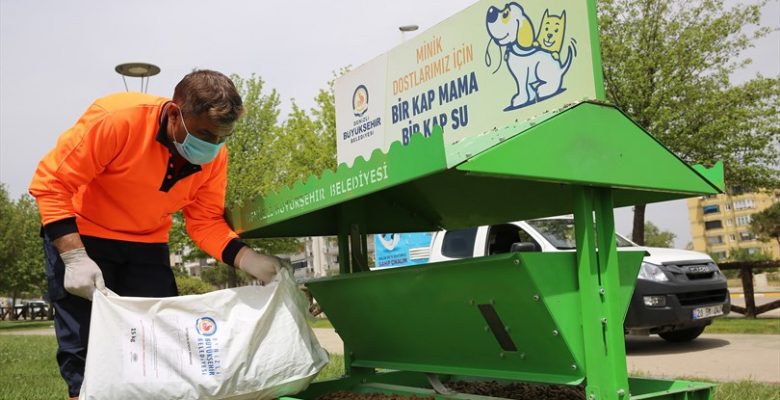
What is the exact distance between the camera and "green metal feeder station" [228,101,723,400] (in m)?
2.52

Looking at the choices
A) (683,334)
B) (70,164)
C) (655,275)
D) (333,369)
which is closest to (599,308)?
(70,164)

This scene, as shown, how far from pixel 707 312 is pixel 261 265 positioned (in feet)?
21.7

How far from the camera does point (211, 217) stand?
370cm

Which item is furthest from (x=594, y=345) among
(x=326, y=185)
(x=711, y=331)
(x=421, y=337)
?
(x=711, y=331)

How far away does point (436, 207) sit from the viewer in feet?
12.9

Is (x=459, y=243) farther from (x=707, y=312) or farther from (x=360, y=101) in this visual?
(x=360, y=101)

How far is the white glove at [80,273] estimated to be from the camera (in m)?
2.83

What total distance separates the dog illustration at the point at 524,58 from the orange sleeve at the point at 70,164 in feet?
6.31

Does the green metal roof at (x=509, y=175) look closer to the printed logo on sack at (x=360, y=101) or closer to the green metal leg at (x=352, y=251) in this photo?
the green metal leg at (x=352, y=251)

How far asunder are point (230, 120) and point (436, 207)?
141cm

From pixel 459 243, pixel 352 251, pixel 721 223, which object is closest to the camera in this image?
pixel 352 251

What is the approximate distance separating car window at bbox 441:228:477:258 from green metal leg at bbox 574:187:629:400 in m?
6.09

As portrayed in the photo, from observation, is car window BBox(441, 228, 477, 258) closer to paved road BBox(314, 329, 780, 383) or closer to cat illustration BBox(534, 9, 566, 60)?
paved road BBox(314, 329, 780, 383)

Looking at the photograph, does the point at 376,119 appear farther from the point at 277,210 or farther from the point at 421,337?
the point at 421,337
